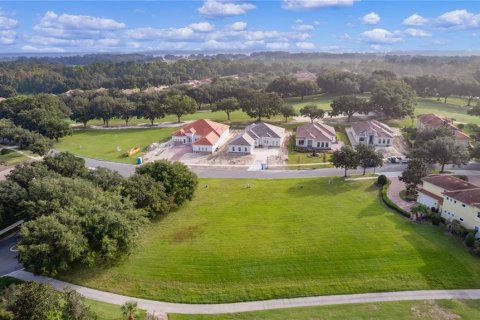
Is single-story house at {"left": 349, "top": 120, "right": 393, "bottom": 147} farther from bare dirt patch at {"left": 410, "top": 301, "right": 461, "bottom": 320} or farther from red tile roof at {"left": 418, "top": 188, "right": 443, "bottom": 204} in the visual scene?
bare dirt patch at {"left": 410, "top": 301, "right": 461, "bottom": 320}

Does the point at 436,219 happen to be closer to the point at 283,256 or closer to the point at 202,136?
the point at 283,256

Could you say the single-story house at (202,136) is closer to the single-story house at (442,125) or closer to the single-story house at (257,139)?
the single-story house at (257,139)

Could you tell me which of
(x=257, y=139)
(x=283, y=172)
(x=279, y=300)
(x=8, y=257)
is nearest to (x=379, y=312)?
(x=279, y=300)

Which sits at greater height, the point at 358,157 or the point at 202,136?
the point at 358,157

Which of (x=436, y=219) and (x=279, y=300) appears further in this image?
(x=436, y=219)

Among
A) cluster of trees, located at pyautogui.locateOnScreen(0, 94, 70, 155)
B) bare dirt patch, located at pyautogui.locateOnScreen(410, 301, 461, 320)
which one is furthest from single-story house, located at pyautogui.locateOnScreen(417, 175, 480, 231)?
cluster of trees, located at pyautogui.locateOnScreen(0, 94, 70, 155)

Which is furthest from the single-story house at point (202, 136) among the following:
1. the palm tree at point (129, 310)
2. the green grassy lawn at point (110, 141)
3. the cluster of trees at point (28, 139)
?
the palm tree at point (129, 310)
